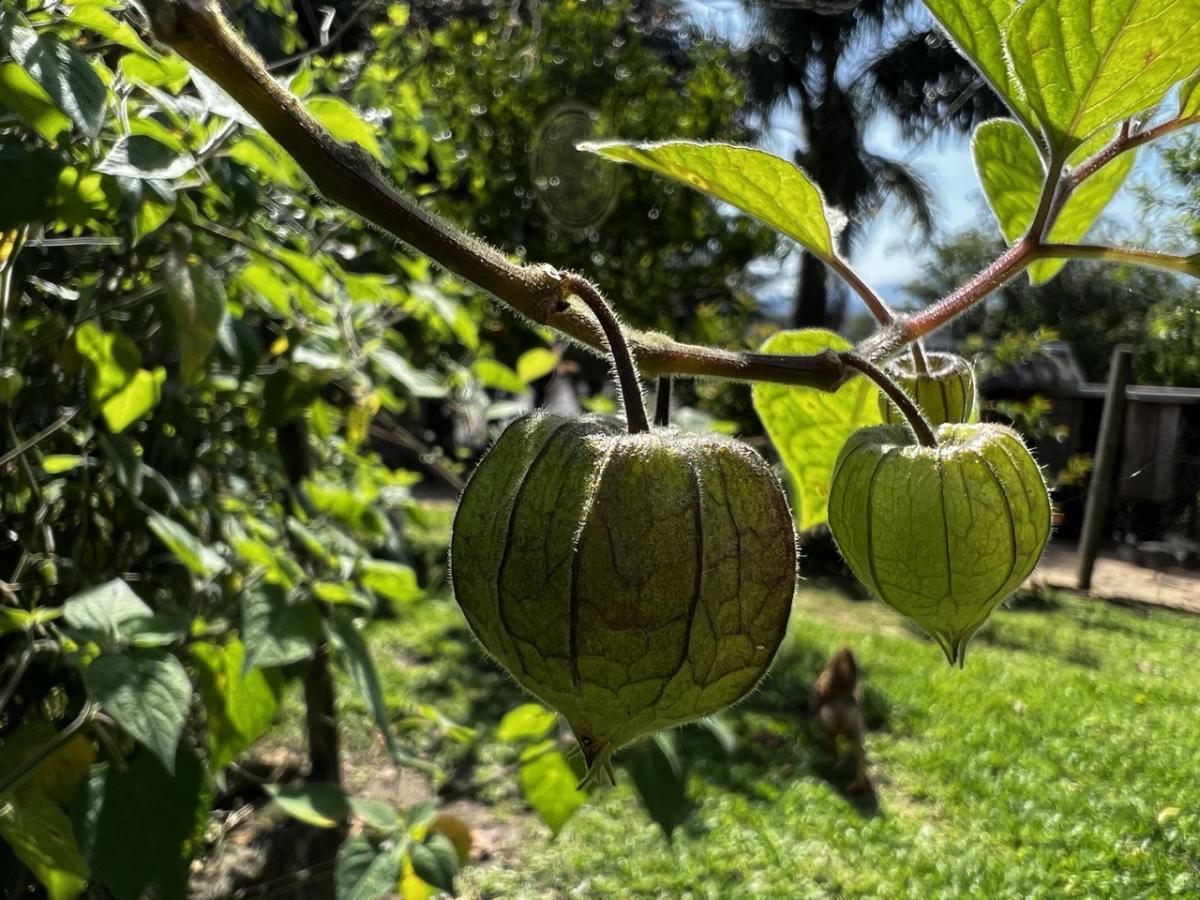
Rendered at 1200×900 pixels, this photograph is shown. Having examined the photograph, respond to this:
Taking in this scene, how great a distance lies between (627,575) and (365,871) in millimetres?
1090

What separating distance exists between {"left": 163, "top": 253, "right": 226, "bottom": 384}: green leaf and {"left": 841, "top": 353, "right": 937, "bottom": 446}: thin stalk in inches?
28.8

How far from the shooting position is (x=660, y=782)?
1.40 metres

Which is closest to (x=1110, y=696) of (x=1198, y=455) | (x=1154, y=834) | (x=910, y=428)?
(x=1154, y=834)

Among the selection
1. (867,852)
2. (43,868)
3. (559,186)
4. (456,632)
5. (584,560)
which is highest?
(559,186)

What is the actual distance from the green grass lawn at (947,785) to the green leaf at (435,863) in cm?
72

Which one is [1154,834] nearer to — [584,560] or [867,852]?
[584,560]

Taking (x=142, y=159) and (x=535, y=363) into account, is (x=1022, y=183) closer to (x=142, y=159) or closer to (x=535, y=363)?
(x=142, y=159)

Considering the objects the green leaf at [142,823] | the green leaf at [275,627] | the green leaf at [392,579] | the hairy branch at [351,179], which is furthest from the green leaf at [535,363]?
the hairy branch at [351,179]

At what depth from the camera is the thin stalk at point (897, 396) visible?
19.6 inches

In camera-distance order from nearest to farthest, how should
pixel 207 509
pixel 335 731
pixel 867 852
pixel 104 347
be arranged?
pixel 104 347, pixel 207 509, pixel 335 731, pixel 867 852

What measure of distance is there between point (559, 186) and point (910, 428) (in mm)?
5920

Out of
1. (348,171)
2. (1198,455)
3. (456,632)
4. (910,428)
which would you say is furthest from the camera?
(456,632)

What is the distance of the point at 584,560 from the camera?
442 mm

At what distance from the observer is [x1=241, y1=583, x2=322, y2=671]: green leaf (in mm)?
1066
